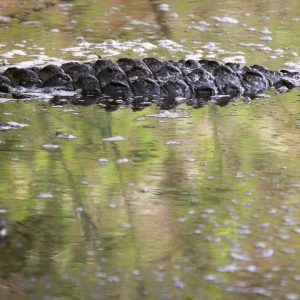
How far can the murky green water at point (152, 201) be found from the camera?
1.87 m

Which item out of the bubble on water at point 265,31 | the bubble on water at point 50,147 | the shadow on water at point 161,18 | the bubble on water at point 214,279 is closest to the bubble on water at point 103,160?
the bubble on water at point 50,147

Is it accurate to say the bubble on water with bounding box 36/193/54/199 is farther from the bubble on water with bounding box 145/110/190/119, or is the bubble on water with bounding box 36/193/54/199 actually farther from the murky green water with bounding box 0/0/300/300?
the bubble on water with bounding box 145/110/190/119

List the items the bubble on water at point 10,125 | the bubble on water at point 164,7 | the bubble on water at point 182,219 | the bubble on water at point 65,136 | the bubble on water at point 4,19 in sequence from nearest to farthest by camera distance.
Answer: the bubble on water at point 182,219 < the bubble on water at point 65,136 < the bubble on water at point 10,125 < the bubble on water at point 4,19 < the bubble on water at point 164,7

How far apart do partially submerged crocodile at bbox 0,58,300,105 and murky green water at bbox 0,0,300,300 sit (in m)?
0.16

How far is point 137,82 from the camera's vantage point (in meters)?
3.62

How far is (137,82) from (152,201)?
136cm

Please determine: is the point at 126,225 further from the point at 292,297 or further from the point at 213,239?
the point at 292,297

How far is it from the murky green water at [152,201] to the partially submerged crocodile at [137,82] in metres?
0.16

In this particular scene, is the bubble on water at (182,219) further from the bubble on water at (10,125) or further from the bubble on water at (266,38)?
the bubble on water at (266,38)

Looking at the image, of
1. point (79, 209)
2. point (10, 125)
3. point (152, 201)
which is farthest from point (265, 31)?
point (79, 209)

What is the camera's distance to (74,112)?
3.28 meters

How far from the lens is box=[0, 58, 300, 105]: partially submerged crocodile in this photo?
358 centimetres

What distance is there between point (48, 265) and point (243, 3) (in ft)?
13.9

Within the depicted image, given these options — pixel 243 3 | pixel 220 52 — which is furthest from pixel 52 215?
pixel 243 3
